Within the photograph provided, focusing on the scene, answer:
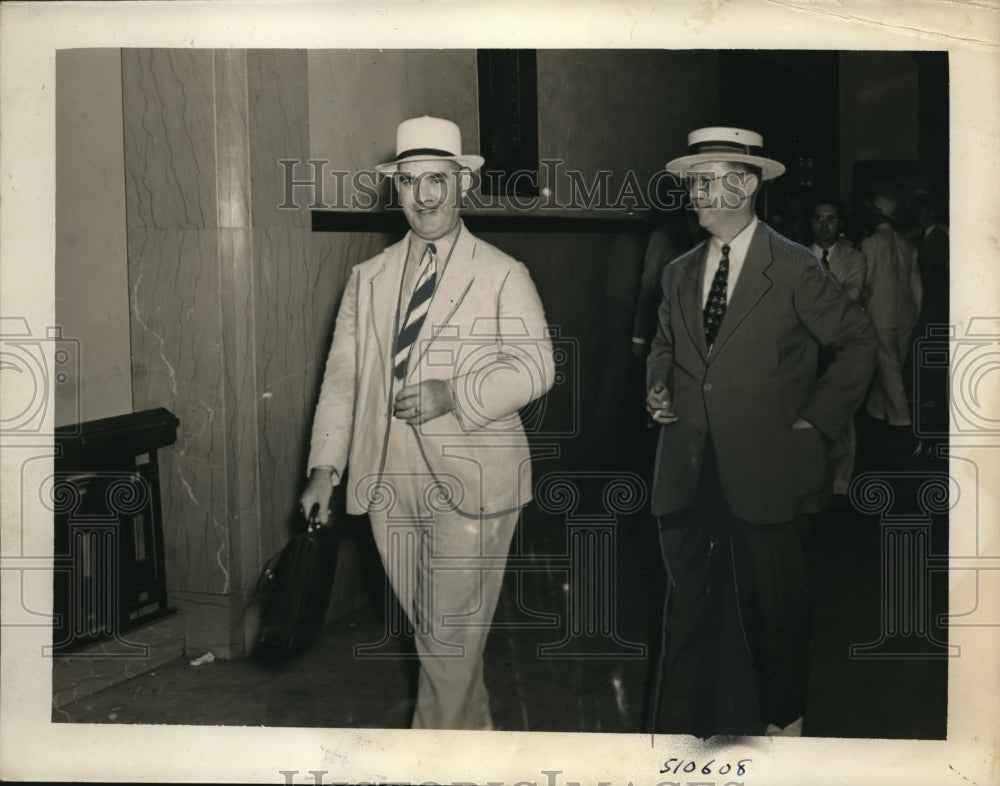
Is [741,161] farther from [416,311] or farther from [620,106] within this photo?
[416,311]

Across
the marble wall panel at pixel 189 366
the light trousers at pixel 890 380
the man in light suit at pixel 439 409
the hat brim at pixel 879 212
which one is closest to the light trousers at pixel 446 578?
the man in light suit at pixel 439 409

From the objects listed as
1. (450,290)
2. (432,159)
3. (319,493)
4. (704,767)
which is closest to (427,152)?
(432,159)

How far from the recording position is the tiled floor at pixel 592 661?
367 centimetres

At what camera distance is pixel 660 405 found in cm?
366

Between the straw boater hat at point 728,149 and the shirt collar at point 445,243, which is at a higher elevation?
the straw boater hat at point 728,149

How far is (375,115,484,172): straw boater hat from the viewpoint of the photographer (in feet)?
12.0

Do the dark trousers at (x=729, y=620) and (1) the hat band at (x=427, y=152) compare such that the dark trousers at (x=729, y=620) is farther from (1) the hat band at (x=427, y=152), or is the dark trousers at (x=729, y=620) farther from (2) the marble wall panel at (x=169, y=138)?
(2) the marble wall panel at (x=169, y=138)

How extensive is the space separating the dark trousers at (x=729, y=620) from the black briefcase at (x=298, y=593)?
1165mm

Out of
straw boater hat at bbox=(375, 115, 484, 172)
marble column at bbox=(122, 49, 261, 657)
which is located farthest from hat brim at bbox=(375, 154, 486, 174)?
marble column at bbox=(122, 49, 261, 657)

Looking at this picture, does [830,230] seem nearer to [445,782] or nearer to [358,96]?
[358,96]

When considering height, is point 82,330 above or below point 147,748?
above

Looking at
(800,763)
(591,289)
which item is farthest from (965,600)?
(591,289)

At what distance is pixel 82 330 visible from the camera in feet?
12.6

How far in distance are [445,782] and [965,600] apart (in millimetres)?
1874
